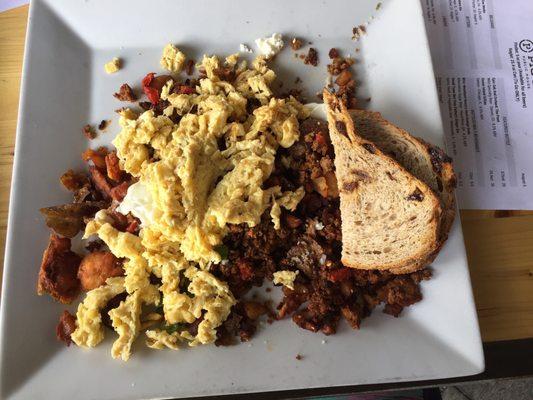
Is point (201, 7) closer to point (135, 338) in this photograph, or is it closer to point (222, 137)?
point (222, 137)

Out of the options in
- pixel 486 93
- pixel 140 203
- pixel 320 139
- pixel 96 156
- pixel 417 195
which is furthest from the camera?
pixel 486 93

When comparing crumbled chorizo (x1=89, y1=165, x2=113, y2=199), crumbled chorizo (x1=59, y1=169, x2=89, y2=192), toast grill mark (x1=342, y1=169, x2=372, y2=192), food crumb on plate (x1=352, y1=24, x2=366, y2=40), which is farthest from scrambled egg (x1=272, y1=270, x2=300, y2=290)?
food crumb on plate (x1=352, y1=24, x2=366, y2=40)

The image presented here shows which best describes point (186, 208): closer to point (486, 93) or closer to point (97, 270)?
point (97, 270)

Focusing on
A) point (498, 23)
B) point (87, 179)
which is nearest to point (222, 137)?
point (87, 179)

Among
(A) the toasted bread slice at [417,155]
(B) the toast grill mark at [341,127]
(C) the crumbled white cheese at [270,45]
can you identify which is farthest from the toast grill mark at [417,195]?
(C) the crumbled white cheese at [270,45]

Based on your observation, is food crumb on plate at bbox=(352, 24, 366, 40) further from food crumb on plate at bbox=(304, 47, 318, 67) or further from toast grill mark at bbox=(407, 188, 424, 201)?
toast grill mark at bbox=(407, 188, 424, 201)

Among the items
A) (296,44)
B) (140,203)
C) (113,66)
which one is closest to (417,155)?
(296,44)
